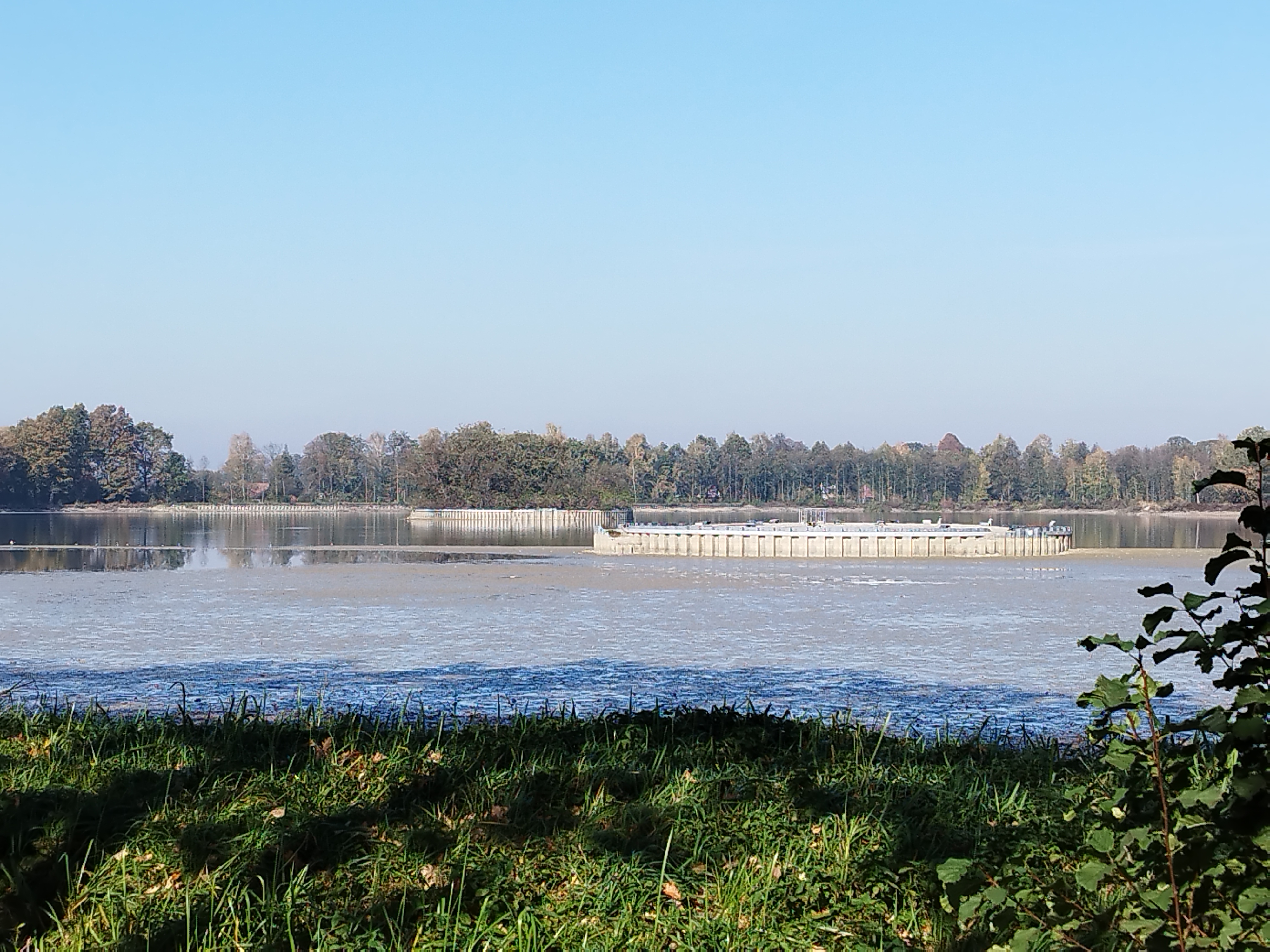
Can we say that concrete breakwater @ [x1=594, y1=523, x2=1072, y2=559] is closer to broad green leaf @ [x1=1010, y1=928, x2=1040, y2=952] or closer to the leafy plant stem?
the leafy plant stem

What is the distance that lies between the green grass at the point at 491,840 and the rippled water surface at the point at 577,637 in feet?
15.2

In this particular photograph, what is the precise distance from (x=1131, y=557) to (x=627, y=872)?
54.0m

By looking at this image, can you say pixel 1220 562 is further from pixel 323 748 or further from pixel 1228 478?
pixel 323 748

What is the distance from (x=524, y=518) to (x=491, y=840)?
98805 millimetres

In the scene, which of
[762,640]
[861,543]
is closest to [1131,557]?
[861,543]

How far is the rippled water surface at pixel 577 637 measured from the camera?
14.8 meters

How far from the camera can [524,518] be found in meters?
104

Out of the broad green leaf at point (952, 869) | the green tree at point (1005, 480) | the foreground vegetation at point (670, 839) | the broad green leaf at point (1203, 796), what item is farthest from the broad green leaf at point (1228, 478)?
the green tree at point (1005, 480)

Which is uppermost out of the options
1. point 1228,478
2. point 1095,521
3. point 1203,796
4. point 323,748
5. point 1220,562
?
point 1228,478

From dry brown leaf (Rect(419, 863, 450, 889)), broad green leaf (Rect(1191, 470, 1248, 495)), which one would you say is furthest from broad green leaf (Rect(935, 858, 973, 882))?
dry brown leaf (Rect(419, 863, 450, 889))

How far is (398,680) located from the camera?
52.4 feet

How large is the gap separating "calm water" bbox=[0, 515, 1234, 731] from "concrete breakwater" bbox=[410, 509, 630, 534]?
4855 cm

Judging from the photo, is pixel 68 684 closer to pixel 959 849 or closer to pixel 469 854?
pixel 469 854

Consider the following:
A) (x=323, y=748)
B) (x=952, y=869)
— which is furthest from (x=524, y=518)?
(x=952, y=869)
